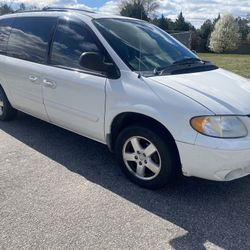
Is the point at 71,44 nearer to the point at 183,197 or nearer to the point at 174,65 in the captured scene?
the point at 174,65

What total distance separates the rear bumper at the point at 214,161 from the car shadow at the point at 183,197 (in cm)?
35

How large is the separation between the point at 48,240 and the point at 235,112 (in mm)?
1932

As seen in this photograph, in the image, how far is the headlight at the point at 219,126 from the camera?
3.11 meters

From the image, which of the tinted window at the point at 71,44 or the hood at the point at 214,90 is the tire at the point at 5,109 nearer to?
the tinted window at the point at 71,44

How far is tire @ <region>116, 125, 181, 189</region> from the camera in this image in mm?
3451

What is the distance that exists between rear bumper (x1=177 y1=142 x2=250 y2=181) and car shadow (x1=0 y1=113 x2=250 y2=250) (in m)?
0.35

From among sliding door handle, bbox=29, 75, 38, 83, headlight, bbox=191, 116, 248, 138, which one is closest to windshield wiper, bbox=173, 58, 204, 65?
headlight, bbox=191, 116, 248, 138

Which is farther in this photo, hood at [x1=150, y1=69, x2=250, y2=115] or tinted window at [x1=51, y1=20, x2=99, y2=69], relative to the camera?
tinted window at [x1=51, y1=20, x2=99, y2=69]

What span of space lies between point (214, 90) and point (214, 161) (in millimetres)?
726

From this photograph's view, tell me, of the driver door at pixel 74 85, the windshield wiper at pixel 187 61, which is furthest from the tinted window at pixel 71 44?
the windshield wiper at pixel 187 61

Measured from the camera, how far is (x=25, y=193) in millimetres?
3557

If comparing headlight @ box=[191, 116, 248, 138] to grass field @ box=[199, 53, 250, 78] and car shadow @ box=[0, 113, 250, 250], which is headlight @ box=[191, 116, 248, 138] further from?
grass field @ box=[199, 53, 250, 78]

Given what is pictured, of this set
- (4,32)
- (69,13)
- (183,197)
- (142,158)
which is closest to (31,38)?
(69,13)

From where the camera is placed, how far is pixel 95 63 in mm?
3727
